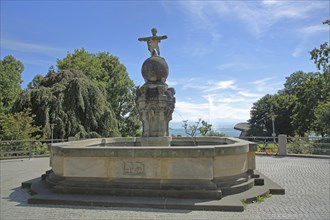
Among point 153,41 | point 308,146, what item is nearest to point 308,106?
point 308,146

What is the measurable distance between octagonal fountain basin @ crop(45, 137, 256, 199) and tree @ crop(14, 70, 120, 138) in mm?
16455

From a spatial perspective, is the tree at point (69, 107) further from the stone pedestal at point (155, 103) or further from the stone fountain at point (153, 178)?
the stone fountain at point (153, 178)

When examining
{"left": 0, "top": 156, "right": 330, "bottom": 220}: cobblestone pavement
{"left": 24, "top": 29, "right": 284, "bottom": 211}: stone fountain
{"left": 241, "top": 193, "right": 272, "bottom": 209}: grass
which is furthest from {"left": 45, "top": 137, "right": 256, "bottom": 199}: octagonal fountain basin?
{"left": 0, "top": 156, "right": 330, "bottom": 220}: cobblestone pavement

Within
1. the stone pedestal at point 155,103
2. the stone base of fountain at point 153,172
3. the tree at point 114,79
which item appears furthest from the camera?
the tree at point 114,79

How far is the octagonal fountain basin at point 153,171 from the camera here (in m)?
6.93

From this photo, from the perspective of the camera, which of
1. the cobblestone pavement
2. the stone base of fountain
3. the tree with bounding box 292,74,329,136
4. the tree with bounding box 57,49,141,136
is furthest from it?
the tree with bounding box 292,74,329,136

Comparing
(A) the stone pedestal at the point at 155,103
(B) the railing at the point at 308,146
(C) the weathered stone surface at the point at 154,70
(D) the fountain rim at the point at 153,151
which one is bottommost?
(B) the railing at the point at 308,146

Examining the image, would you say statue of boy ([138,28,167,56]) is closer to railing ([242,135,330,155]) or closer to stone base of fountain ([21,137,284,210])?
stone base of fountain ([21,137,284,210])

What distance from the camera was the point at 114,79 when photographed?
4262 centimetres

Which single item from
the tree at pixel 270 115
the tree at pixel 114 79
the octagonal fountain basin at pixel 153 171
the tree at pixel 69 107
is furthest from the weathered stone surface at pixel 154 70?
the tree at pixel 270 115

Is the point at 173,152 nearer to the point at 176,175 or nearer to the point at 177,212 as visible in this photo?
the point at 176,175

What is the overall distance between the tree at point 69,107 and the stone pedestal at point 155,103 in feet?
46.3

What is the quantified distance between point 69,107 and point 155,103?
16701mm

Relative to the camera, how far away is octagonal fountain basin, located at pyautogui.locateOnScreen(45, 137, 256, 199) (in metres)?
6.93
